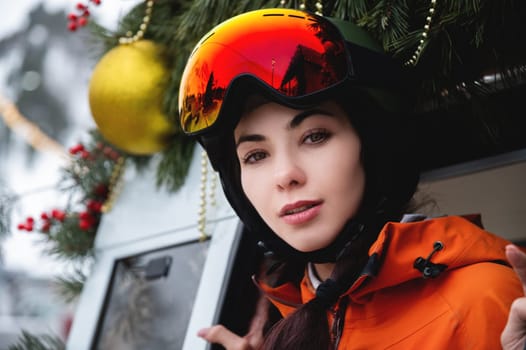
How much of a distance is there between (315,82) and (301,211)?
202mm

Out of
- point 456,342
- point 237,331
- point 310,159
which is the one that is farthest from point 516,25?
point 237,331

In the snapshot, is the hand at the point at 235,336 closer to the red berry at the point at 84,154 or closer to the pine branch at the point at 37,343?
the pine branch at the point at 37,343

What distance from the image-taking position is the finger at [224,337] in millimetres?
1286

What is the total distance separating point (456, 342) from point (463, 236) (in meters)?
0.14

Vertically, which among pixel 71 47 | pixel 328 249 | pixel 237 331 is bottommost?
pixel 71 47

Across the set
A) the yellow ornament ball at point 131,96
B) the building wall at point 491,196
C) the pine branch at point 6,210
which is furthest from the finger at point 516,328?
the pine branch at point 6,210

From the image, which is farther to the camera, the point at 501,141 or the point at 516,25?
the point at 501,141

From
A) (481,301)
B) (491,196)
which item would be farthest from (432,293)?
(491,196)

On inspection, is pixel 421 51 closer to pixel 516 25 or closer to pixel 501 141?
pixel 516 25

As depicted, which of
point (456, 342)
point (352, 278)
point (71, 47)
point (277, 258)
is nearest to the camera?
point (456, 342)

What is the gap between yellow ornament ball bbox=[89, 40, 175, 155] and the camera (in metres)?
1.57

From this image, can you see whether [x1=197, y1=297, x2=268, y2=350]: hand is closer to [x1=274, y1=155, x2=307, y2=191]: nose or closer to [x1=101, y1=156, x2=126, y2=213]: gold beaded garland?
[x1=274, y1=155, x2=307, y2=191]: nose

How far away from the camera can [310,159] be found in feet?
3.47

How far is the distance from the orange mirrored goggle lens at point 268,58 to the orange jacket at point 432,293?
27 cm
